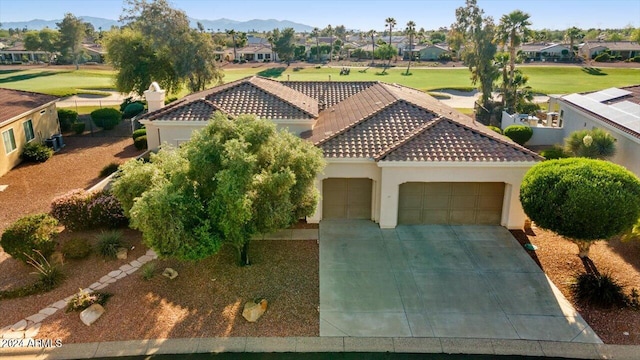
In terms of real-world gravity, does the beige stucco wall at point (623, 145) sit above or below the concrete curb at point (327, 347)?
above

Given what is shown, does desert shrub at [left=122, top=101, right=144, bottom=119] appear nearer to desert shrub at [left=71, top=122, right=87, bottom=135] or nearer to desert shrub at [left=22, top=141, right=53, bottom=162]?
desert shrub at [left=71, top=122, right=87, bottom=135]

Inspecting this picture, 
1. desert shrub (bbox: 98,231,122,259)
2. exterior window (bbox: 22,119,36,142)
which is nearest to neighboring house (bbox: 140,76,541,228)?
desert shrub (bbox: 98,231,122,259)

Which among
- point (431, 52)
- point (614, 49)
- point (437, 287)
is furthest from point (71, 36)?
point (614, 49)

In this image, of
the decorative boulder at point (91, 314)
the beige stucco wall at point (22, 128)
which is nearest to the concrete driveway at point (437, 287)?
the decorative boulder at point (91, 314)

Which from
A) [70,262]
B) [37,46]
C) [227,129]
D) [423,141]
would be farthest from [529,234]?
[37,46]

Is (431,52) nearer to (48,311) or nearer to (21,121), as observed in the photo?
(21,121)

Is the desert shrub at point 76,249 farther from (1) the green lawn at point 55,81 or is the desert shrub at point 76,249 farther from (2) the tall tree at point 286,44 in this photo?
(2) the tall tree at point 286,44
